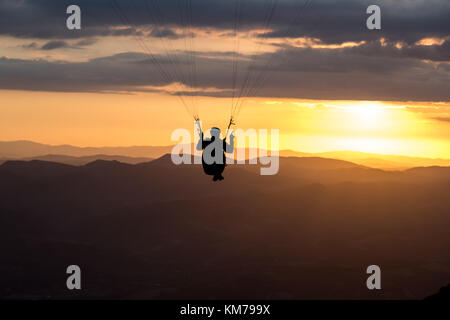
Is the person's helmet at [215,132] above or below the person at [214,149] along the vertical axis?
above

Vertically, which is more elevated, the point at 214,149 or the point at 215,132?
the point at 215,132

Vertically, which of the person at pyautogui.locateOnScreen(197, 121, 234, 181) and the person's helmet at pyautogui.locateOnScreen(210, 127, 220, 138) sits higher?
the person's helmet at pyautogui.locateOnScreen(210, 127, 220, 138)
